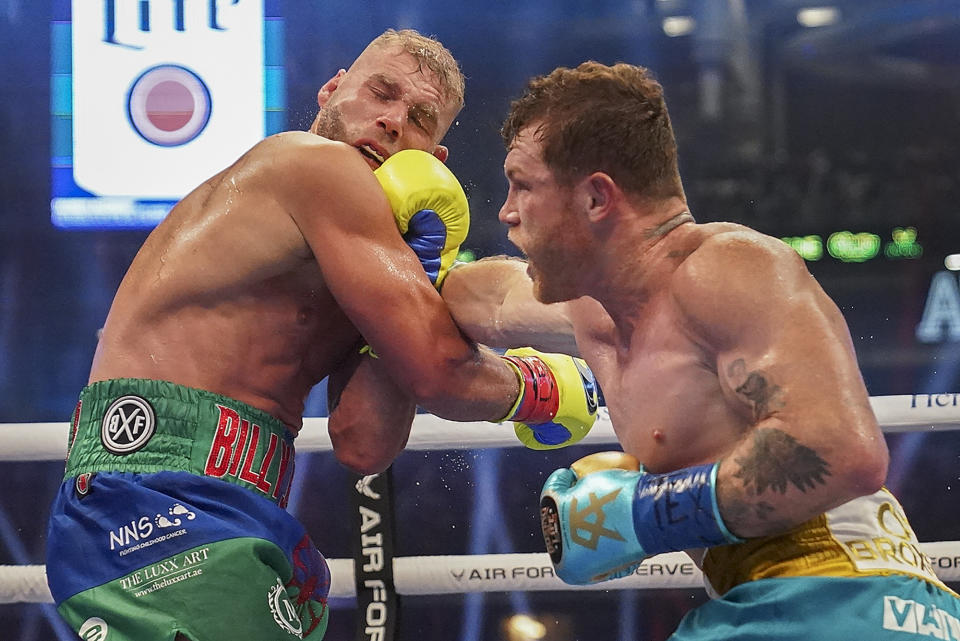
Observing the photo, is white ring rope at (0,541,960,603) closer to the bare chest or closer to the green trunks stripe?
the green trunks stripe

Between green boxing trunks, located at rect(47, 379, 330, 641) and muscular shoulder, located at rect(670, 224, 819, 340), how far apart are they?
79 centimetres

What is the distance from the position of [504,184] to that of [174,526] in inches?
96.8

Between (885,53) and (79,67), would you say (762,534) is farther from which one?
(79,67)

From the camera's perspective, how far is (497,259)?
2.17m

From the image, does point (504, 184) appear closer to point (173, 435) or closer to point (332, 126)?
point (332, 126)

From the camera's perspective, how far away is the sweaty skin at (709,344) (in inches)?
50.4

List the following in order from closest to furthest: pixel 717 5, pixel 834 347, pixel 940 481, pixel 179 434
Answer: pixel 834 347 → pixel 179 434 → pixel 940 481 → pixel 717 5

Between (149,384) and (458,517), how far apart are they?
7.22ft

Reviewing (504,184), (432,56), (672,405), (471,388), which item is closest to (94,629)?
(471,388)

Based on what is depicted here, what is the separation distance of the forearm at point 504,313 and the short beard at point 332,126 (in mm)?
363

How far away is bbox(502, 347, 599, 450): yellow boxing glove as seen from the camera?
2.09 metres

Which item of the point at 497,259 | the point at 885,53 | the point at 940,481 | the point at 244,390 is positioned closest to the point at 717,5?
the point at 885,53

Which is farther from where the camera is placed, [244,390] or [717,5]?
[717,5]

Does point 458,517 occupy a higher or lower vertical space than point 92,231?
lower
